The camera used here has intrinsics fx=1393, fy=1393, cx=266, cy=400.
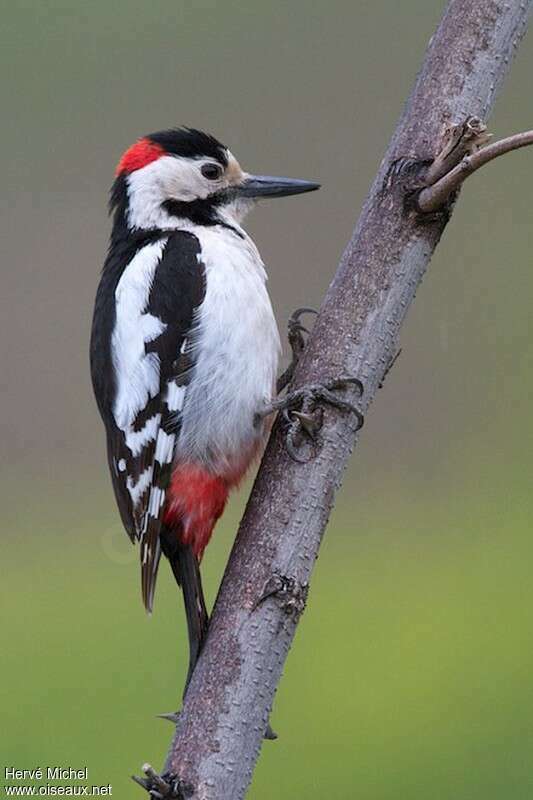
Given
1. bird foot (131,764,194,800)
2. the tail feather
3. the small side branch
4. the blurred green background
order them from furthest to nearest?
the blurred green background, the tail feather, the small side branch, bird foot (131,764,194,800)

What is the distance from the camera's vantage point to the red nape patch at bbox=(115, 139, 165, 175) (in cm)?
242

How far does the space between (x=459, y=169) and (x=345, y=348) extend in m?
0.27

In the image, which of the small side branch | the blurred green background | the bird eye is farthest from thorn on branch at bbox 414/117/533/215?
the blurred green background

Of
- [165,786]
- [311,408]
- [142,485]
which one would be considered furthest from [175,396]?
[165,786]

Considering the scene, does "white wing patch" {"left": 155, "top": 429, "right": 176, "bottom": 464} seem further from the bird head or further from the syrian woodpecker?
the bird head

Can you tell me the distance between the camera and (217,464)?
2150mm

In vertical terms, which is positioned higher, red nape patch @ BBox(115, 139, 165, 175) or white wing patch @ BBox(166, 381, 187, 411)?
red nape patch @ BBox(115, 139, 165, 175)

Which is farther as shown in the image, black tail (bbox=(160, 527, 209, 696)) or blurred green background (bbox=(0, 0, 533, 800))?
blurred green background (bbox=(0, 0, 533, 800))

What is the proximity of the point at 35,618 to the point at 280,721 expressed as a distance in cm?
77

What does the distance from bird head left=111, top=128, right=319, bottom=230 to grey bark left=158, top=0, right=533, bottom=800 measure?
0.55 meters

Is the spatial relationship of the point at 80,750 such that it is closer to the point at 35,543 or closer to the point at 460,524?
the point at 35,543

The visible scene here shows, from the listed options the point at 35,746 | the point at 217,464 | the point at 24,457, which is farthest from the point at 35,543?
the point at 217,464

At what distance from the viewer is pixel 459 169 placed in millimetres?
1698

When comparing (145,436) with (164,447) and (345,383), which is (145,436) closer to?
(164,447)
